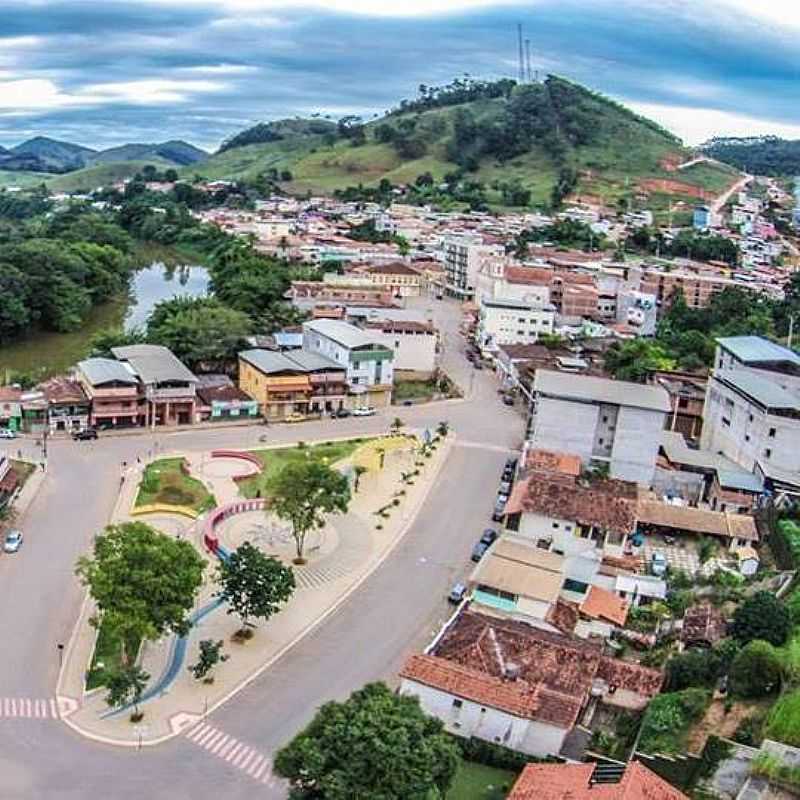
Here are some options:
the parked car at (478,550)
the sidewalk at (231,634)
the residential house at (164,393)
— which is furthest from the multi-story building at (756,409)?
the residential house at (164,393)

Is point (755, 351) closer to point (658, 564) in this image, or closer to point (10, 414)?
point (658, 564)

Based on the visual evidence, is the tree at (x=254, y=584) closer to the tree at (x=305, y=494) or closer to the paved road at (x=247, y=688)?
the paved road at (x=247, y=688)

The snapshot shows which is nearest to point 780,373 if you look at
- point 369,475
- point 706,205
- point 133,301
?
point 369,475

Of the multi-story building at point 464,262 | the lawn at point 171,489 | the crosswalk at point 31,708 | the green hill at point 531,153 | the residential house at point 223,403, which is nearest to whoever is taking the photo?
the crosswalk at point 31,708

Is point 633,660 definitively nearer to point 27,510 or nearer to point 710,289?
point 27,510

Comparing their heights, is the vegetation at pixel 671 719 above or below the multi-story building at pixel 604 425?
below

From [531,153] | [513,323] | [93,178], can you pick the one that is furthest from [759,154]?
[513,323]
